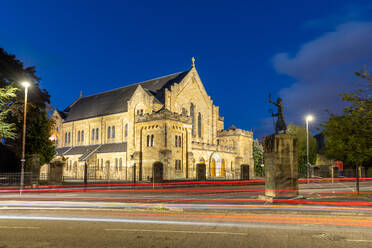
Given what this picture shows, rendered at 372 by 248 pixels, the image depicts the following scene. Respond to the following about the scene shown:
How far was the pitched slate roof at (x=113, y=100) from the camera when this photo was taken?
53138 millimetres

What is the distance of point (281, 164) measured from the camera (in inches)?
531

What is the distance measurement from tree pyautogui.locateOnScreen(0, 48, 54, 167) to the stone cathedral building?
7.54 metres

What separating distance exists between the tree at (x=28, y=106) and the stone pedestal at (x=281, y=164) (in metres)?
24.9

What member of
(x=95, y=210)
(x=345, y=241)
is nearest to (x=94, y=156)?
(x=95, y=210)

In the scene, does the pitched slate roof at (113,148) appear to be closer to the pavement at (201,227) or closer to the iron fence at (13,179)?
the iron fence at (13,179)

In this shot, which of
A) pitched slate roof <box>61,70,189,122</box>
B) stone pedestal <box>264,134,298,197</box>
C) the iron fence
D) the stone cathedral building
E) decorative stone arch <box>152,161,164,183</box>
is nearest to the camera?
stone pedestal <box>264,134,298,197</box>

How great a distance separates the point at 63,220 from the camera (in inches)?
397

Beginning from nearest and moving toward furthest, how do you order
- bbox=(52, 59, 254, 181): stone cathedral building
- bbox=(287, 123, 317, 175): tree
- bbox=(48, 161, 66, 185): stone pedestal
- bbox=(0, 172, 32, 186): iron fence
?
bbox=(0, 172, 32, 186): iron fence
bbox=(48, 161, 66, 185): stone pedestal
bbox=(52, 59, 254, 181): stone cathedral building
bbox=(287, 123, 317, 175): tree

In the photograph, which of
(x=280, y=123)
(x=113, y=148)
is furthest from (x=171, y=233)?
(x=113, y=148)

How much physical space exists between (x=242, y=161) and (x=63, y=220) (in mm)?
48573

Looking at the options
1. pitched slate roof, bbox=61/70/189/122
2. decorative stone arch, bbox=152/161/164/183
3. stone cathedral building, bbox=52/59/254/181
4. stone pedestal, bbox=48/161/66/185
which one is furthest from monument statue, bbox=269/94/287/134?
pitched slate roof, bbox=61/70/189/122

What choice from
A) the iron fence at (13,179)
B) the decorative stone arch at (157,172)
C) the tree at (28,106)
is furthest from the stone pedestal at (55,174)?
the decorative stone arch at (157,172)

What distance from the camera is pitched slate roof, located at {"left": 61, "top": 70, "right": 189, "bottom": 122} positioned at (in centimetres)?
5314

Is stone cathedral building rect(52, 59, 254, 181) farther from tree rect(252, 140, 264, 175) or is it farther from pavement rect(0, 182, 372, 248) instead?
pavement rect(0, 182, 372, 248)
